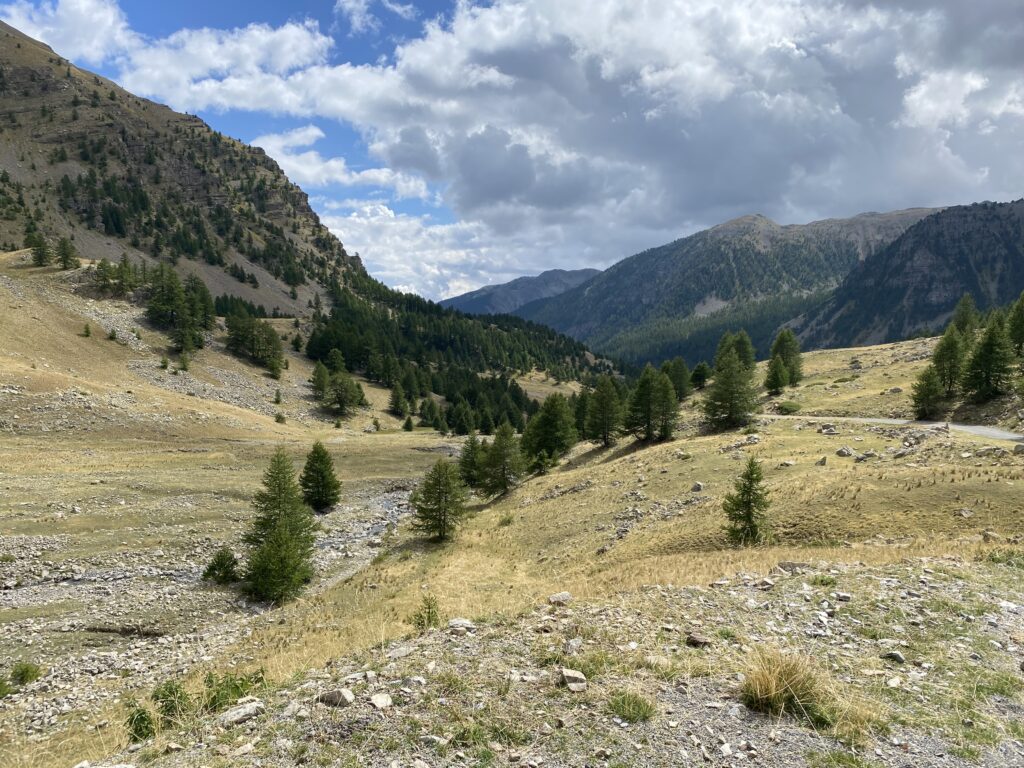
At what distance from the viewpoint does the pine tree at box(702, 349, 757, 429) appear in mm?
55938

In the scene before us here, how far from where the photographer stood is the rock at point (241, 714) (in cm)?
756

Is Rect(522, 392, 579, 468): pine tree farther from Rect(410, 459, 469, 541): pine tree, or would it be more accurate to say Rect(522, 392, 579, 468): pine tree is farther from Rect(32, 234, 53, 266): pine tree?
Rect(32, 234, 53, 266): pine tree

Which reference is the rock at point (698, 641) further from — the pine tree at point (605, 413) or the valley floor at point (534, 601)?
the pine tree at point (605, 413)

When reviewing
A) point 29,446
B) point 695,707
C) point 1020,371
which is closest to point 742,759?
point 695,707

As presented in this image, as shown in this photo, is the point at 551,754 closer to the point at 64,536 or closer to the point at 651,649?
the point at 651,649

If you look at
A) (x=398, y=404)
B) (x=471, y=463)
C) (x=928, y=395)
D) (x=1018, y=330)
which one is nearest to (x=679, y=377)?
(x=928, y=395)

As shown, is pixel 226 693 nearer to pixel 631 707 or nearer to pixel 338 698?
pixel 338 698

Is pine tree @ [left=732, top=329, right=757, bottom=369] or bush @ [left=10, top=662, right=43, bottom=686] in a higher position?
pine tree @ [left=732, top=329, right=757, bottom=369]

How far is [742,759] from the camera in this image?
21.4ft

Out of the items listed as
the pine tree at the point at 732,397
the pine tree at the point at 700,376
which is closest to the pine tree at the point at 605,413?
the pine tree at the point at 732,397

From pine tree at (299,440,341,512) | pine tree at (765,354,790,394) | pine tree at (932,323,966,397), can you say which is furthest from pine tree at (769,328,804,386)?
pine tree at (299,440,341,512)

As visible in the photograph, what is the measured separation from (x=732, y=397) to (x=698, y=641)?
50.8m

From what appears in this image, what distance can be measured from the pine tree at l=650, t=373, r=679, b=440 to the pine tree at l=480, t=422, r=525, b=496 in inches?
703

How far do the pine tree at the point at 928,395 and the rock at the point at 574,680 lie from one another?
2284 inches
